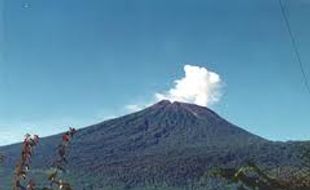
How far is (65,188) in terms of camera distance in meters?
4.35

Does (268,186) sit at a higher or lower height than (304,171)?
lower

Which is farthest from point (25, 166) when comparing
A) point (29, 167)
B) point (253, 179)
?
point (253, 179)

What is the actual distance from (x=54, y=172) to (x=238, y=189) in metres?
1.10

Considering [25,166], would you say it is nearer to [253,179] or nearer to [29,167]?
[29,167]

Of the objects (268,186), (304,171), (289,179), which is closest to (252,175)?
(268,186)

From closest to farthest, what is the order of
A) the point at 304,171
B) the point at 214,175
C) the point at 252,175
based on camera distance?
the point at 214,175
the point at 252,175
the point at 304,171

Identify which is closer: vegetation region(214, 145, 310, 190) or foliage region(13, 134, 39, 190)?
foliage region(13, 134, 39, 190)

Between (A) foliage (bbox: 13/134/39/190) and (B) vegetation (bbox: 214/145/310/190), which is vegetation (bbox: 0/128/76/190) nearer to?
(A) foliage (bbox: 13/134/39/190)

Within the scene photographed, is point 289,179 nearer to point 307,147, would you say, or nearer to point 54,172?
point 307,147

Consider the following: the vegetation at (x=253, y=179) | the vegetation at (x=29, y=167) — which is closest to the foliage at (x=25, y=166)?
the vegetation at (x=29, y=167)

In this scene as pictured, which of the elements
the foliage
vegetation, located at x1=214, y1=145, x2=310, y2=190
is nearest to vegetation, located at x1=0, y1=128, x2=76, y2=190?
the foliage

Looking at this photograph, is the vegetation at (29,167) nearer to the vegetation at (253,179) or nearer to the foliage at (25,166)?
the foliage at (25,166)

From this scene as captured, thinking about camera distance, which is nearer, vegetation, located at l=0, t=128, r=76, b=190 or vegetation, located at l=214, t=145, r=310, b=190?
vegetation, located at l=0, t=128, r=76, b=190

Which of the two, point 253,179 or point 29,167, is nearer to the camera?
point 29,167
